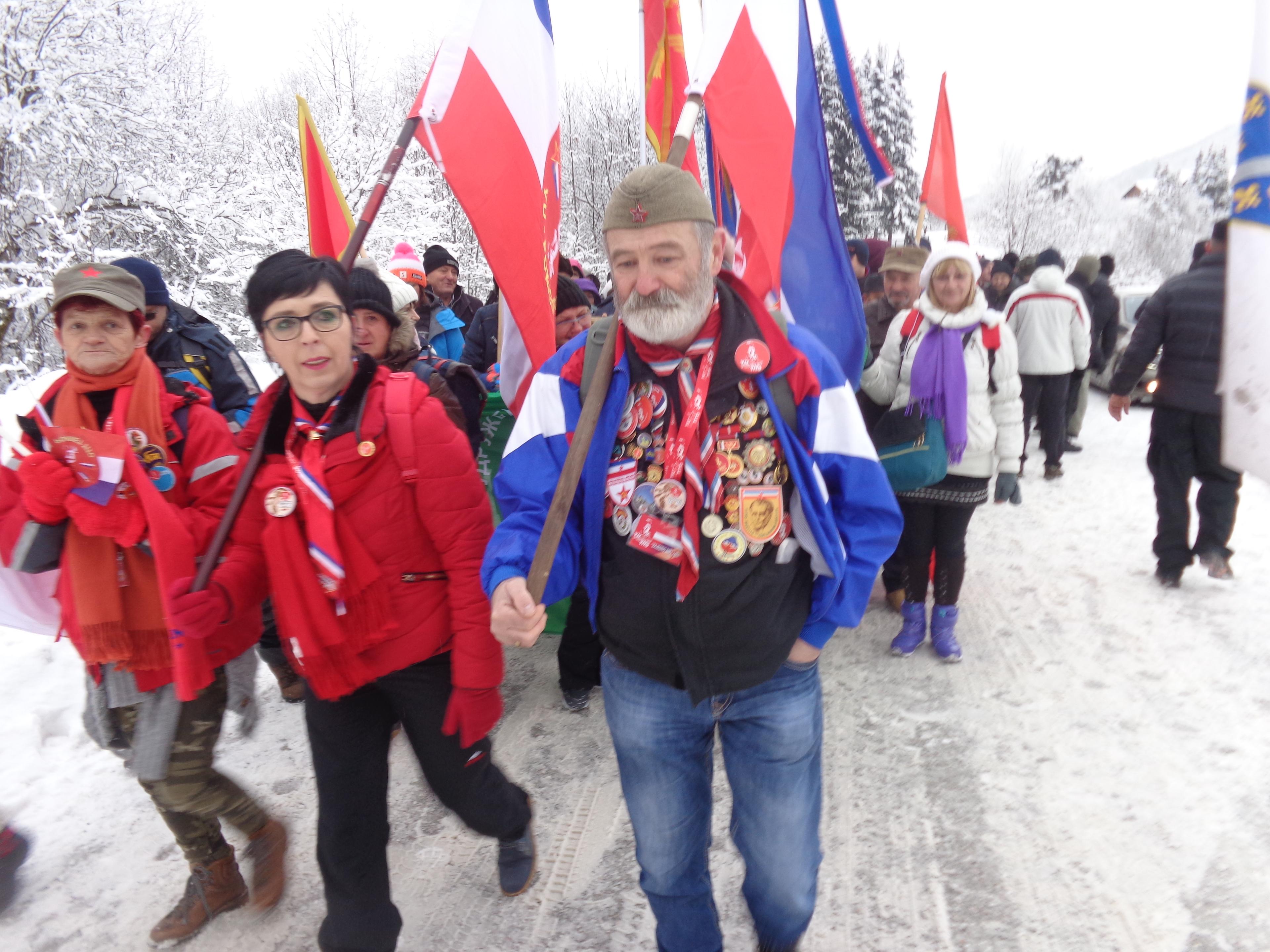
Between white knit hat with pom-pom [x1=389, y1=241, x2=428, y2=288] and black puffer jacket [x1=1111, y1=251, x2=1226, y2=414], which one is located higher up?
white knit hat with pom-pom [x1=389, y1=241, x2=428, y2=288]

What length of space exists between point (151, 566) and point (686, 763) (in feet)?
5.63

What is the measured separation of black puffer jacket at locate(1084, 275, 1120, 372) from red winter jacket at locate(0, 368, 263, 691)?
9.12 meters

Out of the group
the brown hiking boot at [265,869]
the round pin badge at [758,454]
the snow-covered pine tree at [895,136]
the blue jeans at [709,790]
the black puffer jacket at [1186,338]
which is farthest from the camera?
the snow-covered pine tree at [895,136]

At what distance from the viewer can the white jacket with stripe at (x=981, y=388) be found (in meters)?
3.98

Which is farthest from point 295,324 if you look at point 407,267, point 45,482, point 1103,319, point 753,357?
point 1103,319

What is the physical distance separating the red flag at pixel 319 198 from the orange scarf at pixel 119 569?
990mm

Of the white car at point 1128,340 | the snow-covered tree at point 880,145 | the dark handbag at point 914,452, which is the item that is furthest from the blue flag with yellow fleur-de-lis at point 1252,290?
the snow-covered tree at point 880,145

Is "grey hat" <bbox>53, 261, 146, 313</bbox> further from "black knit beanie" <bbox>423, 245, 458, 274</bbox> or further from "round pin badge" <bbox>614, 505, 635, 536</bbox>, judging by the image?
"black knit beanie" <bbox>423, 245, 458, 274</bbox>

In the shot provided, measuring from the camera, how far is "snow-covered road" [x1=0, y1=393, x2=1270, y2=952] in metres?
2.53

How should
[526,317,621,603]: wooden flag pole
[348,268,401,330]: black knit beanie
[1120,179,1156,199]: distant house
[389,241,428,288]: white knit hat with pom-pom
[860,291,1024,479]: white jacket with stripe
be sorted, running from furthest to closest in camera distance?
[1120,179,1156,199]: distant house → [389,241,428,288]: white knit hat with pom-pom → [860,291,1024,479]: white jacket with stripe → [348,268,401,330]: black knit beanie → [526,317,621,603]: wooden flag pole

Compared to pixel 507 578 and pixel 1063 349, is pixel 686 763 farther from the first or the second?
pixel 1063 349

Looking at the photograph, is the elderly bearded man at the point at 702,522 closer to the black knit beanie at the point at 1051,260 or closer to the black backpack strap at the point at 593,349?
the black backpack strap at the point at 593,349

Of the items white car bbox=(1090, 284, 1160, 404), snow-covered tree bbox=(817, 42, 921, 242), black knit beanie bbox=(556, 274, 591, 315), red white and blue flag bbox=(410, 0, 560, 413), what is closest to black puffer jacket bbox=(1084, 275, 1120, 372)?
white car bbox=(1090, 284, 1160, 404)

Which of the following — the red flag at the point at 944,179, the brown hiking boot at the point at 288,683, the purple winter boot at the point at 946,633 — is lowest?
the brown hiking boot at the point at 288,683
